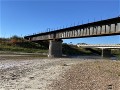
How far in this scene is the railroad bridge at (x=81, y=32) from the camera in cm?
5222

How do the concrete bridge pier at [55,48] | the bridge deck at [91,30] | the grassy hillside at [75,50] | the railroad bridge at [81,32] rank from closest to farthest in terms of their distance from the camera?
the bridge deck at [91,30]
the railroad bridge at [81,32]
the concrete bridge pier at [55,48]
the grassy hillside at [75,50]

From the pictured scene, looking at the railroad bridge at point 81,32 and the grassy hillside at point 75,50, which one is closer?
the railroad bridge at point 81,32

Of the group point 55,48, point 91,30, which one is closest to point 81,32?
point 91,30

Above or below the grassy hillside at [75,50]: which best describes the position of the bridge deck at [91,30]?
above

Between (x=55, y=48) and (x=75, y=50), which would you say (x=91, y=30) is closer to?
(x=55, y=48)

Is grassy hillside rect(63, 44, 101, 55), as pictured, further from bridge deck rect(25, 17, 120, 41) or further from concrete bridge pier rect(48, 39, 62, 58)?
bridge deck rect(25, 17, 120, 41)

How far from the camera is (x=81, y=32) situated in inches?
2689

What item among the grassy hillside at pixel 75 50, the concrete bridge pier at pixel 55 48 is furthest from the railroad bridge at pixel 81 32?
the grassy hillside at pixel 75 50

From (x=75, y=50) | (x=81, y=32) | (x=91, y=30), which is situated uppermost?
(x=91, y=30)

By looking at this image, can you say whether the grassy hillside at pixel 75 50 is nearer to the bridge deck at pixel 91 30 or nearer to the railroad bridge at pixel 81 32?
the railroad bridge at pixel 81 32

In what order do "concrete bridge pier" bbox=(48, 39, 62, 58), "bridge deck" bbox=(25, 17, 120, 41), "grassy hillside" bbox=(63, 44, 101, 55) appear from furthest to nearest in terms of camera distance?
"grassy hillside" bbox=(63, 44, 101, 55) < "concrete bridge pier" bbox=(48, 39, 62, 58) < "bridge deck" bbox=(25, 17, 120, 41)

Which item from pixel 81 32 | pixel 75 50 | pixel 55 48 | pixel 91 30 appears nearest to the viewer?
pixel 91 30

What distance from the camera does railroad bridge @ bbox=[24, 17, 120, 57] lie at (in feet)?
171

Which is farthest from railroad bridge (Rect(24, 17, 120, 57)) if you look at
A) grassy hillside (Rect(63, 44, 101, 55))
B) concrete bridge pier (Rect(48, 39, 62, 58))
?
grassy hillside (Rect(63, 44, 101, 55))
